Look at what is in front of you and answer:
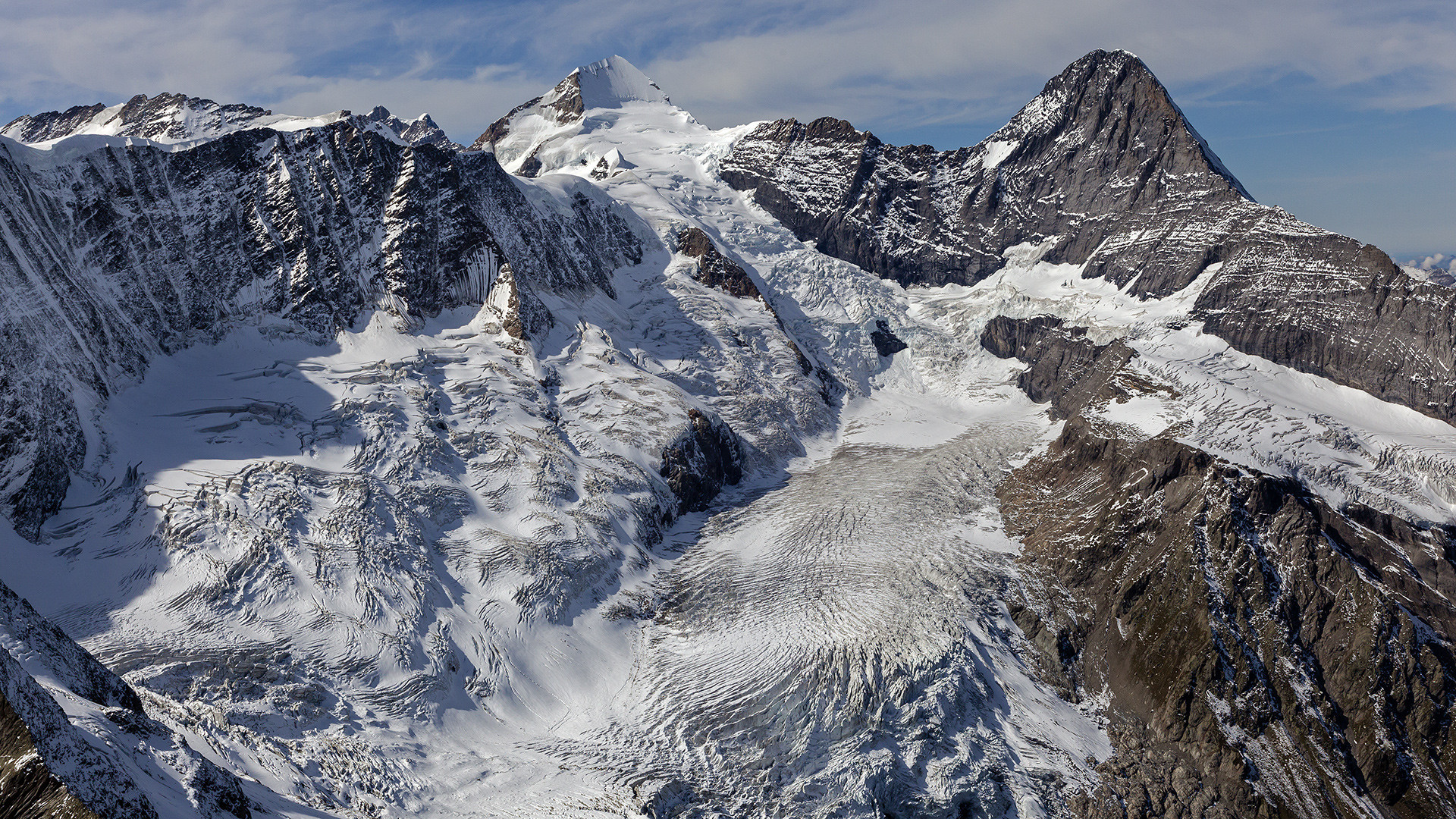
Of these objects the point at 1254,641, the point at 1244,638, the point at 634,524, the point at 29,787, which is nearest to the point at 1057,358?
the point at 1244,638

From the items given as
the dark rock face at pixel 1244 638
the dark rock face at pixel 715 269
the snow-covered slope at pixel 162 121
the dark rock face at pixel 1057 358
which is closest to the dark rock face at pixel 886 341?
the dark rock face at pixel 1057 358

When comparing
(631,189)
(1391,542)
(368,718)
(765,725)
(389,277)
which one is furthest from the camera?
(631,189)

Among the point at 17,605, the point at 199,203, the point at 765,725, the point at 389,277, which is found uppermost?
the point at 199,203

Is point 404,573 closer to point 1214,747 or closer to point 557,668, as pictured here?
point 557,668

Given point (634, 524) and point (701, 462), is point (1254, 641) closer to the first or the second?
point (701, 462)

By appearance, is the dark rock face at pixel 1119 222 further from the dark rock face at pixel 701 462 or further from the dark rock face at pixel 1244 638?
the dark rock face at pixel 701 462

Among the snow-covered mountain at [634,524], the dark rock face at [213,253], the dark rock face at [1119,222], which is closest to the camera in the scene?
the snow-covered mountain at [634,524]

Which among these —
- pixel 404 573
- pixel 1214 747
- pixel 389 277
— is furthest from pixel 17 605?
pixel 1214 747
